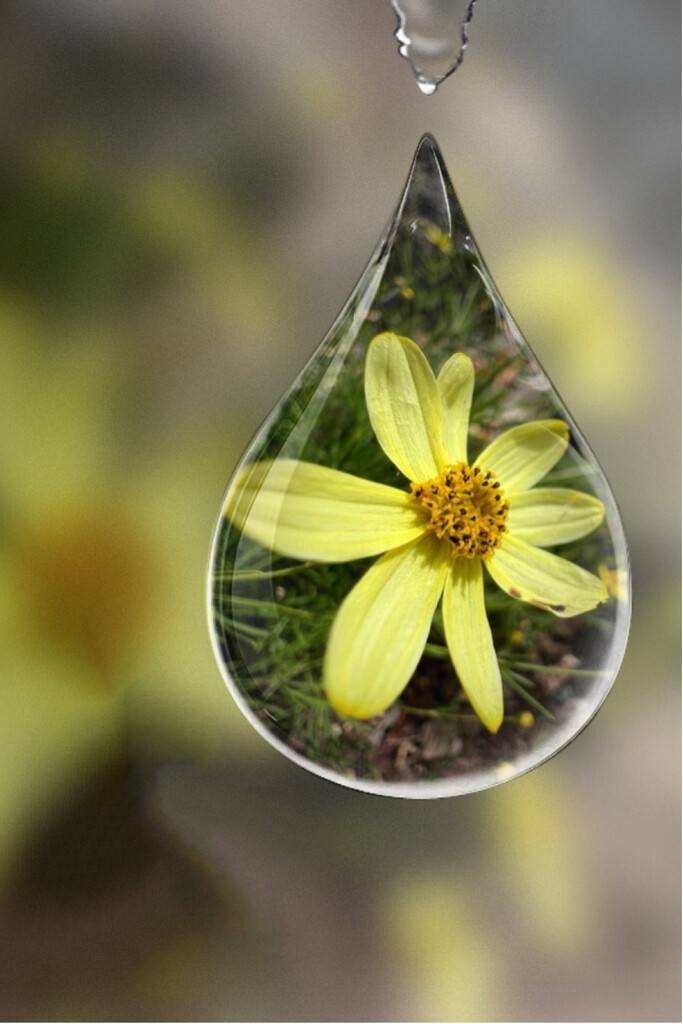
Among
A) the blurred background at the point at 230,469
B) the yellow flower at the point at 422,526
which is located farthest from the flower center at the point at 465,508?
the blurred background at the point at 230,469

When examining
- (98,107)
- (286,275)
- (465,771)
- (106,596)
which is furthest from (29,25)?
(465,771)

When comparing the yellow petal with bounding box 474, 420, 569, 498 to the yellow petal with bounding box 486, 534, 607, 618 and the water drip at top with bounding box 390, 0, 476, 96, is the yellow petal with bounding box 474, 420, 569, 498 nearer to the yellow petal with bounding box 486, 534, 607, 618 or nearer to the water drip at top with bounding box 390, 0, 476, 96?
the yellow petal with bounding box 486, 534, 607, 618

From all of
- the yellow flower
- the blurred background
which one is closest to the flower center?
the yellow flower

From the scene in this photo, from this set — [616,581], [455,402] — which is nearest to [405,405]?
[455,402]

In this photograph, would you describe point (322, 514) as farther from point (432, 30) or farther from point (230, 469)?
point (432, 30)

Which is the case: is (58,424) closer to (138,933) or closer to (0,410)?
(0,410)

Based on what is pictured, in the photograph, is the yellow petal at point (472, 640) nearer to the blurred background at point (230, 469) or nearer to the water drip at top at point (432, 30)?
the blurred background at point (230, 469)
